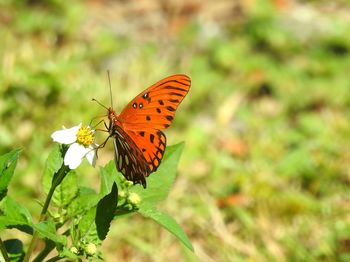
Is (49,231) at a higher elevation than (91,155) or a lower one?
lower

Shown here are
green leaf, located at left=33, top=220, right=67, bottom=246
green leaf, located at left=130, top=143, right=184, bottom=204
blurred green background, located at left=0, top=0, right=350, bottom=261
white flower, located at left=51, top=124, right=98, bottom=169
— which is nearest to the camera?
green leaf, located at left=33, top=220, right=67, bottom=246

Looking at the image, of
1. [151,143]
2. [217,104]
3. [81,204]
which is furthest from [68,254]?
[217,104]

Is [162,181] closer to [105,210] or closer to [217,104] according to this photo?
[105,210]

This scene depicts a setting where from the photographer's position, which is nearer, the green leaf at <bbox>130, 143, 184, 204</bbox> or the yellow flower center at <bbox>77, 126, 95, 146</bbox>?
the yellow flower center at <bbox>77, 126, 95, 146</bbox>

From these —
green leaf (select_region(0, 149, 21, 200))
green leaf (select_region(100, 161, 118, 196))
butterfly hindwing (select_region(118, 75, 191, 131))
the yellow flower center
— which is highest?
butterfly hindwing (select_region(118, 75, 191, 131))

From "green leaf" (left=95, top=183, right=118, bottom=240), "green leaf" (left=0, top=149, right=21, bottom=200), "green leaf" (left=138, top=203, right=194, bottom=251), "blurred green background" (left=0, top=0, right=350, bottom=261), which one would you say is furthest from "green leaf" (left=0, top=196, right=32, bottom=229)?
"blurred green background" (left=0, top=0, right=350, bottom=261)

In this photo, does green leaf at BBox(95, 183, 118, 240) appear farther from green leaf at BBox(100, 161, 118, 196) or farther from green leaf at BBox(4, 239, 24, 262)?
green leaf at BBox(4, 239, 24, 262)
